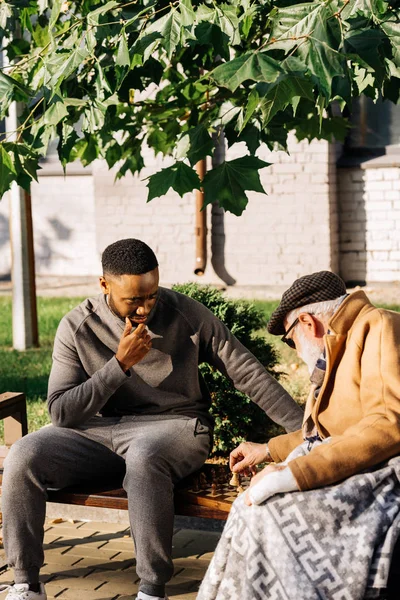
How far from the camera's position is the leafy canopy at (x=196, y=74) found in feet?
11.5

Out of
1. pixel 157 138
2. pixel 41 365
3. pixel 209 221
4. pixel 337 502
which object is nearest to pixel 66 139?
pixel 157 138

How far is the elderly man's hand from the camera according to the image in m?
4.14

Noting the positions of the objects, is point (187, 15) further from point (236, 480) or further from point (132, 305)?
point (236, 480)

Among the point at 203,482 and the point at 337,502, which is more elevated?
the point at 337,502

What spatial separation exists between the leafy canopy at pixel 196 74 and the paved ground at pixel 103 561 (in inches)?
65.4

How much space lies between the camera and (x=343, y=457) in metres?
3.44

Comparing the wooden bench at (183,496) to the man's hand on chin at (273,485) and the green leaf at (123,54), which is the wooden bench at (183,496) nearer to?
the man's hand on chin at (273,485)

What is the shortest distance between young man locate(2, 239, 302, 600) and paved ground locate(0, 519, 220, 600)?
504mm

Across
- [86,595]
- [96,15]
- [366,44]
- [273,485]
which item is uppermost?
[96,15]

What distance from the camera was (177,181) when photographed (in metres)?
4.62

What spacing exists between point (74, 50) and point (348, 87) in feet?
3.93

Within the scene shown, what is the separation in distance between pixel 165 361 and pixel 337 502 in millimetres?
1285

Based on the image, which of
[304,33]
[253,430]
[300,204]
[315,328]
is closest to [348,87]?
[304,33]

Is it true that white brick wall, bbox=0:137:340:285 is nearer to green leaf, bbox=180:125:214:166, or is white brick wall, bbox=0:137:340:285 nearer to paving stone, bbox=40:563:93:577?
green leaf, bbox=180:125:214:166
